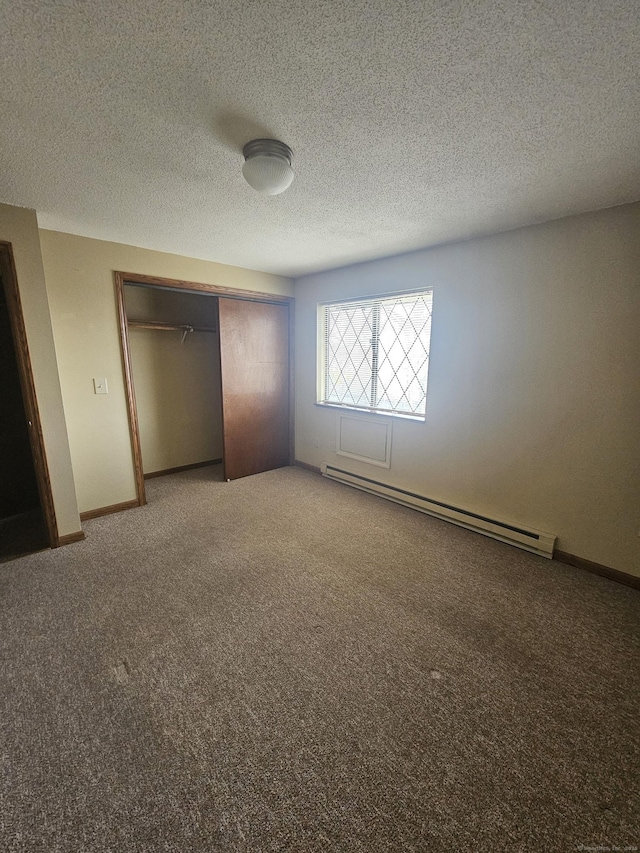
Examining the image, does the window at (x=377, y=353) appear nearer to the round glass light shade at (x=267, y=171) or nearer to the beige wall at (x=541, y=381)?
the beige wall at (x=541, y=381)

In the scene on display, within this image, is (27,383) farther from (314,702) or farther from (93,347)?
(314,702)

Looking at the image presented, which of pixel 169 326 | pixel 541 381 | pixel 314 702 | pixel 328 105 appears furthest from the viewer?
pixel 169 326

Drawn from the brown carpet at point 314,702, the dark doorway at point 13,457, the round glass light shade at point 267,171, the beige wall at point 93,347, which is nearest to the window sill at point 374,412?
the brown carpet at point 314,702

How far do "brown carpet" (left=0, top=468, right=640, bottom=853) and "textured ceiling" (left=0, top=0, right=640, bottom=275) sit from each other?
2262 mm

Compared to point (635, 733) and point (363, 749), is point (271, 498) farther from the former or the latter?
point (635, 733)

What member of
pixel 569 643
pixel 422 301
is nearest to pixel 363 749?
pixel 569 643

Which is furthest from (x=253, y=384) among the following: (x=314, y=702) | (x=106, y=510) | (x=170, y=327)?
(x=314, y=702)

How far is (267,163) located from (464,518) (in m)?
2.69

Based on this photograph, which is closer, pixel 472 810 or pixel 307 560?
pixel 472 810

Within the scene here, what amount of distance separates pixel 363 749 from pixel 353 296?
336 cm

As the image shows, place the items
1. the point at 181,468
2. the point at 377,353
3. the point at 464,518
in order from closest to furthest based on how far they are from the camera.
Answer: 1. the point at 464,518
2. the point at 377,353
3. the point at 181,468

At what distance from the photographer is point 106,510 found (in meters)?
3.03

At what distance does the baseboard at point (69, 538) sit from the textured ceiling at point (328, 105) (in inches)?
88.3

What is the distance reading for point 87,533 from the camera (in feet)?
8.87
